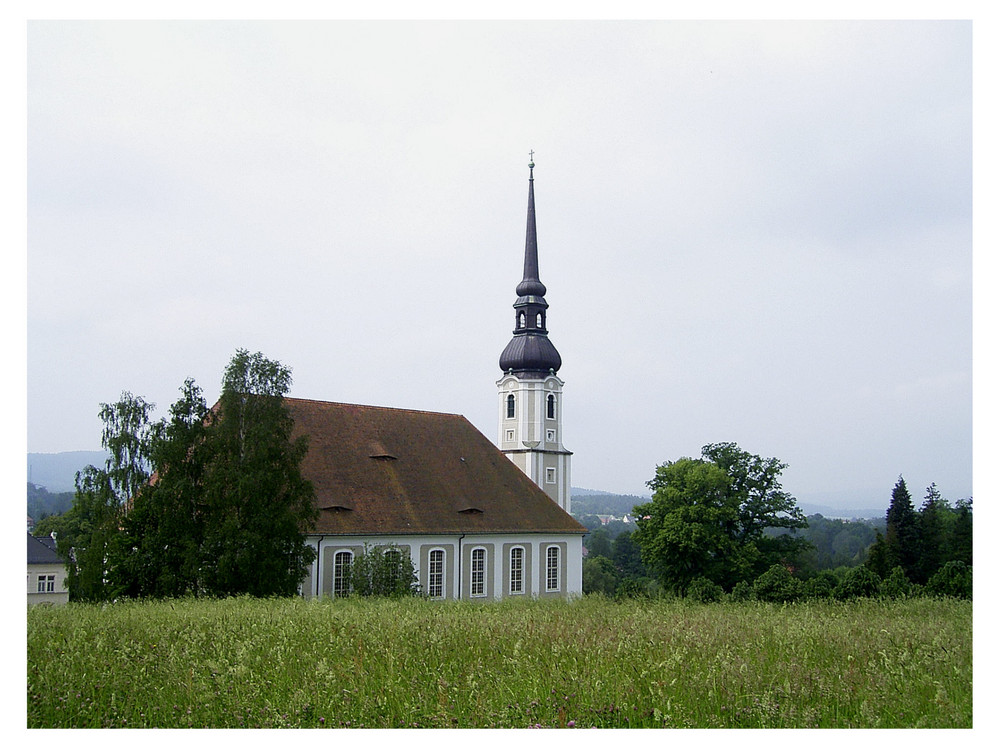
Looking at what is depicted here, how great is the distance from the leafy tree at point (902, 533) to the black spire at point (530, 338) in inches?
852

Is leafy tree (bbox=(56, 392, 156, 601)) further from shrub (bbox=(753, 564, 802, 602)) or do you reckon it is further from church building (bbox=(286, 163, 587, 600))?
shrub (bbox=(753, 564, 802, 602))

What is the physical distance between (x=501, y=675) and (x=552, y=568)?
100ft

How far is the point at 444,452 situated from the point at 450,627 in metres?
28.0

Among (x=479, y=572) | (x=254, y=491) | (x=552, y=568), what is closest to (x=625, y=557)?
(x=552, y=568)

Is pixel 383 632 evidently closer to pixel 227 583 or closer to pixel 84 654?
pixel 84 654

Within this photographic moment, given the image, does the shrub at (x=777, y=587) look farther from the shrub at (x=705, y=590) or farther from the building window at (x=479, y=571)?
the building window at (x=479, y=571)

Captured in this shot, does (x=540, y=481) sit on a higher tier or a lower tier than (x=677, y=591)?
higher

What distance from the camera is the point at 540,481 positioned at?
49.8 m

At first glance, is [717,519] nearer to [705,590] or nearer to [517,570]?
[705,590]

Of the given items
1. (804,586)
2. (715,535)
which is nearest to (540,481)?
(715,535)

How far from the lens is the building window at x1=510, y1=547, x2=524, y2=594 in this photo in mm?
35938

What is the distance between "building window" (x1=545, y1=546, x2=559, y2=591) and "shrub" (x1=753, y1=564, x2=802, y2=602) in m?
9.25

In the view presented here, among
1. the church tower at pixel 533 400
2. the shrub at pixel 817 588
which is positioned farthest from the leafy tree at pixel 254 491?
the church tower at pixel 533 400

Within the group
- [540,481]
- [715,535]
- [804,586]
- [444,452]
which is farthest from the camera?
[540,481]
